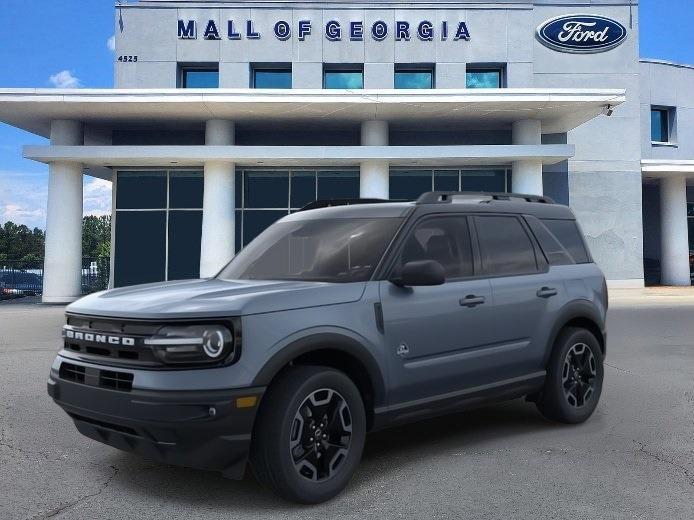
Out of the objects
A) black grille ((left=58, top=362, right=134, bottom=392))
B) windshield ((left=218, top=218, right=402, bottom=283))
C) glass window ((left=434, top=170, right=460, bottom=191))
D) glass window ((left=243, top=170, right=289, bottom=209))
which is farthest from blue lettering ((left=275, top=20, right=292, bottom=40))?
black grille ((left=58, top=362, right=134, bottom=392))

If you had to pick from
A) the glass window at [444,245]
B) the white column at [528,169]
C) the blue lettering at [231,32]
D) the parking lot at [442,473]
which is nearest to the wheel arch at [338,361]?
the parking lot at [442,473]

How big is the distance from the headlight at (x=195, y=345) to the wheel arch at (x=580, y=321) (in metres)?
3.02

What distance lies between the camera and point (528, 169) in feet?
75.5

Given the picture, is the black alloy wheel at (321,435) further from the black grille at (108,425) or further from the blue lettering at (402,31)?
the blue lettering at (402,31)

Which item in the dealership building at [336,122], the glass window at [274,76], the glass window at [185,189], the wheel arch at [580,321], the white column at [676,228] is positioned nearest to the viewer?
the wheel arch at [580,321]

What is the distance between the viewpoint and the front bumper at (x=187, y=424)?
3.49 meters

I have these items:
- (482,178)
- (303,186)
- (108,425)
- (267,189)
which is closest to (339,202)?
(108,425)

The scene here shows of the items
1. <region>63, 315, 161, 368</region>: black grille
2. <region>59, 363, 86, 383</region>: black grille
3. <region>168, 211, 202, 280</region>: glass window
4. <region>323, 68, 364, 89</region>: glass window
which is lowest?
<region>59, 363, 86, 383</region>: black grille

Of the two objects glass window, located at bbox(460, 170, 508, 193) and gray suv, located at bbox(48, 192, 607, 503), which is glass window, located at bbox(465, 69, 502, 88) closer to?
glass window, located at bbox(460, 170, 508, 193)

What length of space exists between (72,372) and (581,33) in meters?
27.1

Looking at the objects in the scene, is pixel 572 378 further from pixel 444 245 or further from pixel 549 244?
pixel 444 245

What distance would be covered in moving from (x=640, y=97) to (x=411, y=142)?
11761mm

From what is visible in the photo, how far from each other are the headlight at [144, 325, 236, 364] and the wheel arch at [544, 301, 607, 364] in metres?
3.02

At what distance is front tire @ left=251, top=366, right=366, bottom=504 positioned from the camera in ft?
12.1
